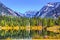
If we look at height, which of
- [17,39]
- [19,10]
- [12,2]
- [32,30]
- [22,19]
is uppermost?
[12,2]

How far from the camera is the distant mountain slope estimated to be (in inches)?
64.0

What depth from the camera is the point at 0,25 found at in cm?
159

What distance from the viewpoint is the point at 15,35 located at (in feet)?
5.24

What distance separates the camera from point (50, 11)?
5.42 ft

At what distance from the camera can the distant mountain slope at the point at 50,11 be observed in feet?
5.33

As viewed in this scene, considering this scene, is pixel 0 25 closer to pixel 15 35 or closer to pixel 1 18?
pixel 1 18

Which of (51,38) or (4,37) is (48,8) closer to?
(51,38)

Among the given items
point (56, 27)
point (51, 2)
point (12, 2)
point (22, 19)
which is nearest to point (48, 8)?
point (51, 2)

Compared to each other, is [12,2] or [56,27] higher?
[12,2]

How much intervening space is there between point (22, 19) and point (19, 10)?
0.13 meters

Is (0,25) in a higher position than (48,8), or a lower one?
lower

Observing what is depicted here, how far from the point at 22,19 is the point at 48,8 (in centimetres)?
37

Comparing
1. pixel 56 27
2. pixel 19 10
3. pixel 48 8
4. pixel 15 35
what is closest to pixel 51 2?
pixel 48 8

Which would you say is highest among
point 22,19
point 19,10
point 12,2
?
point 12,2
